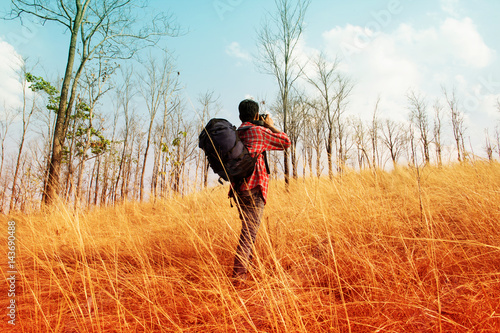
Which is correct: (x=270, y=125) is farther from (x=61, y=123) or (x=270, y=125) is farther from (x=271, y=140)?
(x=61, y=123)

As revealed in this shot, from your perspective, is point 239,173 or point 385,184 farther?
point 385,184

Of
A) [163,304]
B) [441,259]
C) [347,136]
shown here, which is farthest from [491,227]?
[347,136]

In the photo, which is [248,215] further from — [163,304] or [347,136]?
[347,136]

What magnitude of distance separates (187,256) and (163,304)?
0.98m

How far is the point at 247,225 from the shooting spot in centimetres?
195

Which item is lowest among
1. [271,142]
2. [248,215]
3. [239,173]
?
[248,215]

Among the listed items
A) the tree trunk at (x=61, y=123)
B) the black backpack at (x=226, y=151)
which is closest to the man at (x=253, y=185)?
the black backpack at (x=226, y=151)

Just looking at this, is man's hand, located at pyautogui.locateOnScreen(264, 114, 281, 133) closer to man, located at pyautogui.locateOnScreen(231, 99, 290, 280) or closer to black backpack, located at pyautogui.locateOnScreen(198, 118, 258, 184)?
man, located at pyautogui.locateOnScreen(231, 99, 290, 280)

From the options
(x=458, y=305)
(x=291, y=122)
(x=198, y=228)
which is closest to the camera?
(x=458, y=305)

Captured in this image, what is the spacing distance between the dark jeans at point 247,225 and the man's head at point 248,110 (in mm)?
718

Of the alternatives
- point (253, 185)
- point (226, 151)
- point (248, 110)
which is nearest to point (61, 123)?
point (248, 110)

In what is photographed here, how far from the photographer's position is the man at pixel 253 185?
1.92 metres

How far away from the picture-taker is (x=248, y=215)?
200cm

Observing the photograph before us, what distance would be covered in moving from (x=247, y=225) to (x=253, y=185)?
1.17 feet
